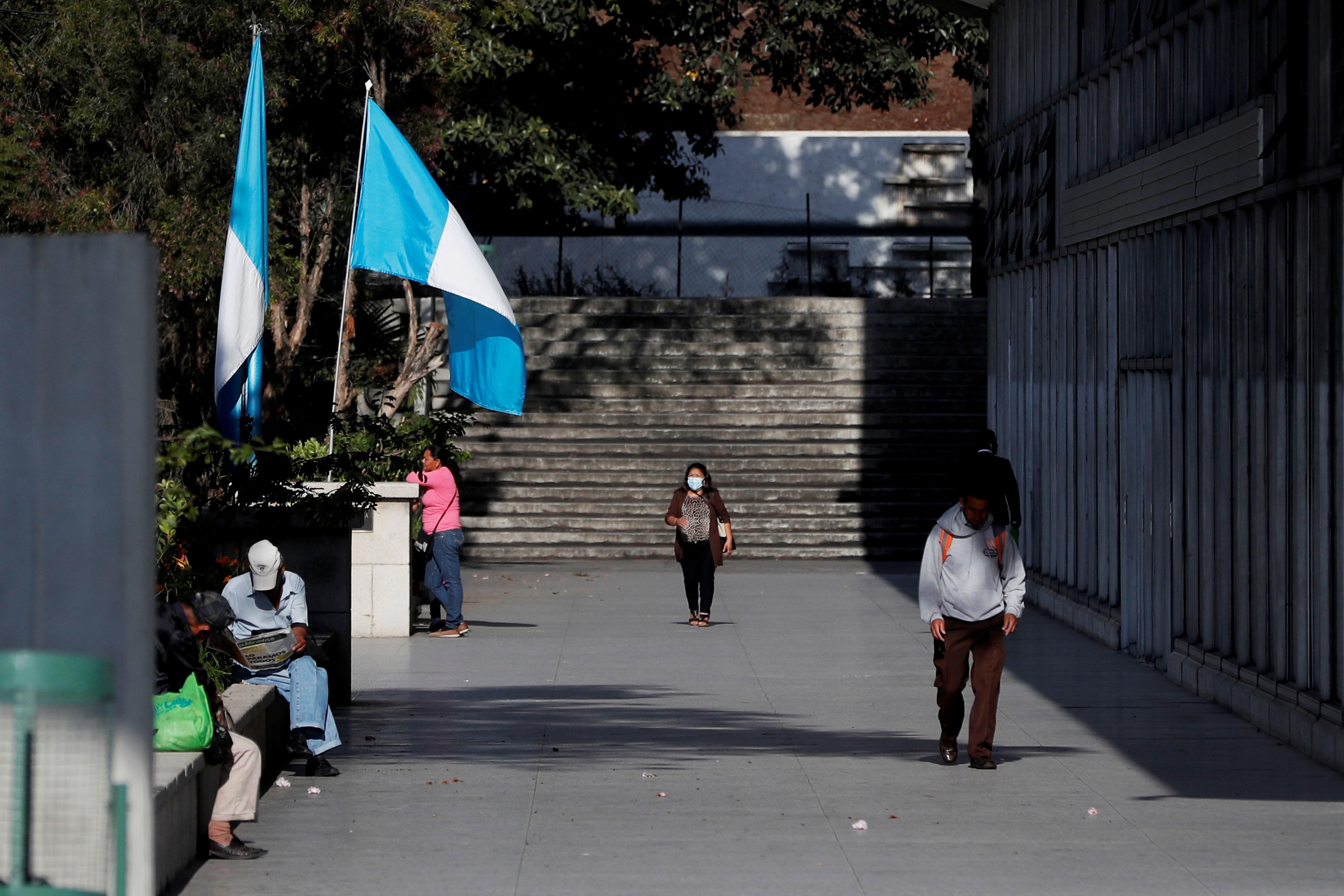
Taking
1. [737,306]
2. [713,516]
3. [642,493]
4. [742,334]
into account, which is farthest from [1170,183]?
[737,306]

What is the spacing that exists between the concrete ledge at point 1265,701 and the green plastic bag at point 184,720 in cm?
580

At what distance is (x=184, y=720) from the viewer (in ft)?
23.9

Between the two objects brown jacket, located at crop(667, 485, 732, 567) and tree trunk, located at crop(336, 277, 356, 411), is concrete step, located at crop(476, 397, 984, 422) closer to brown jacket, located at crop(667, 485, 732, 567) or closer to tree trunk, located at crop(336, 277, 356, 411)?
tree trunk, located at crop(336, 277, 356, 411)

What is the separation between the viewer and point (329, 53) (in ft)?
65.5

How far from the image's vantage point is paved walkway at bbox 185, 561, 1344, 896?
23.5 ft

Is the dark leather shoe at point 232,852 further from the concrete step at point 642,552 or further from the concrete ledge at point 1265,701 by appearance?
the concrete step at point 642,552

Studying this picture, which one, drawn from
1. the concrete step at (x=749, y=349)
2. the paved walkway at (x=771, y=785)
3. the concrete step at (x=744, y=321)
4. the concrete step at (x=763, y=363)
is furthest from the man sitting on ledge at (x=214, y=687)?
the concrete step at (x=744, y=321)

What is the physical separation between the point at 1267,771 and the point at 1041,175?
879 cm

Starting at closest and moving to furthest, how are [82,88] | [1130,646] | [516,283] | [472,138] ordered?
[1130,646] < [82,88] < [472,138] < [516,283]

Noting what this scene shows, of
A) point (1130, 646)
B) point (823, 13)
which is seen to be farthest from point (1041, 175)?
point (823, 13)

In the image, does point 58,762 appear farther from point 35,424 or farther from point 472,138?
point 472,138

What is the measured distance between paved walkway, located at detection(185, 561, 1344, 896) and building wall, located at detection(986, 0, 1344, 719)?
735 millimetres

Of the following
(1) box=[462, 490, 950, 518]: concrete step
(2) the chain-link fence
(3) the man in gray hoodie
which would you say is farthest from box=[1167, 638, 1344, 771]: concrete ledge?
(2) the chain-link fence

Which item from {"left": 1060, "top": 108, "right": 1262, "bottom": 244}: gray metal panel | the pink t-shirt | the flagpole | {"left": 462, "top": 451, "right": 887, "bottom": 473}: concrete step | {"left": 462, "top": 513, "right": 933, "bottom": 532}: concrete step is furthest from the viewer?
{"left": 462, "top": 451, "right": 887, "bottom": 473}: concrete step
